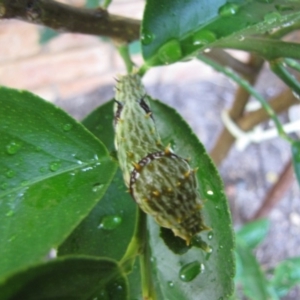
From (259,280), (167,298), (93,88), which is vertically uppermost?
(167,298)

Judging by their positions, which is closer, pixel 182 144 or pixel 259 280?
pixel 182 144

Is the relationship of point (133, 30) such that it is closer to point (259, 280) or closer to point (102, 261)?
point (102, 261)

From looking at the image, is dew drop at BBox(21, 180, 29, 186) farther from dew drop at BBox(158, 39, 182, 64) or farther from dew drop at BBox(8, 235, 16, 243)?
dew drop at BBox(158, 39, 182, 64)

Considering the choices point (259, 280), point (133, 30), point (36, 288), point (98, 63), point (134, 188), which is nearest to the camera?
point (36, 288)

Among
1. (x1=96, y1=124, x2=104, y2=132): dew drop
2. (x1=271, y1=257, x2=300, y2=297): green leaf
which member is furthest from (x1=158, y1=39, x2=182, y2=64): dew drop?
(x1=271, y1=257, x2=300, y2=297): green leaf

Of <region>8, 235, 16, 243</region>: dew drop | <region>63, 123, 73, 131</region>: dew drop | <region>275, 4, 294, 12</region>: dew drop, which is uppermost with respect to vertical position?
<region>275, 4, 294, 12</region>: dew drop

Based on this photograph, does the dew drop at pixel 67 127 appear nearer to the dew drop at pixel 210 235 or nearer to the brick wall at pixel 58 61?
the dew drop at pixel 210 235

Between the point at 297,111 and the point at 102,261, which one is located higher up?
the point at 102,261

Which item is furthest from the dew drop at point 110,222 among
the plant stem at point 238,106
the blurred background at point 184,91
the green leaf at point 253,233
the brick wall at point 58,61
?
the brick wall at point 58,61

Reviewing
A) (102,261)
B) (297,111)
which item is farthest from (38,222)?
(297,111)
